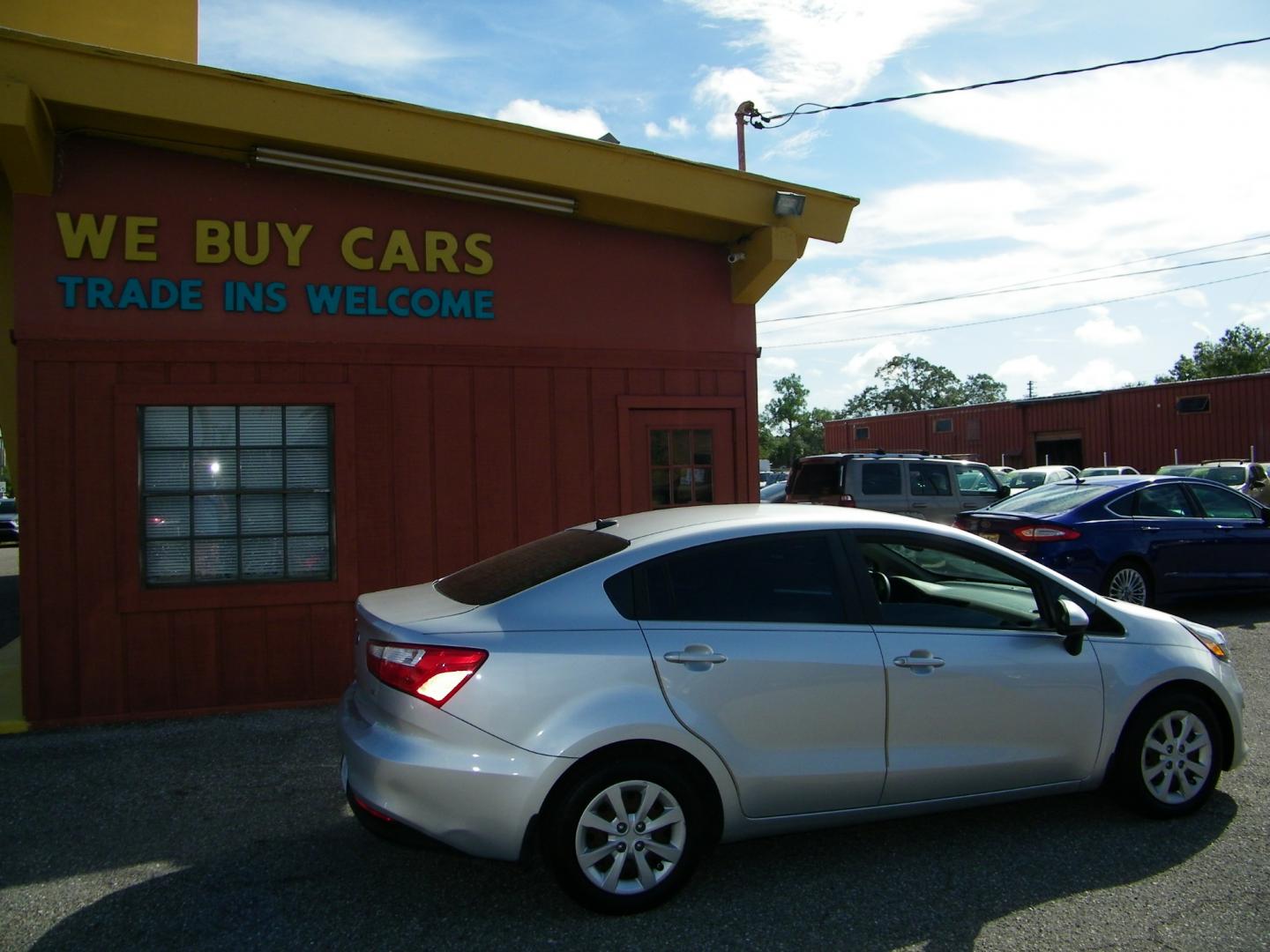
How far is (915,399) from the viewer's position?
330ft

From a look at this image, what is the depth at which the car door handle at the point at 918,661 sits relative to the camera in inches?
162

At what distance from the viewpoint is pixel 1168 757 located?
4.55m

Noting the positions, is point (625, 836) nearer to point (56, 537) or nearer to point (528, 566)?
point (528, 566)

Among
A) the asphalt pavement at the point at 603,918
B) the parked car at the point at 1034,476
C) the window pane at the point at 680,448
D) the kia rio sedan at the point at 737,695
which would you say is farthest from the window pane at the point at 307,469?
the parked car at the point at 1034,476

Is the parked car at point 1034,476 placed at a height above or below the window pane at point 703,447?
below

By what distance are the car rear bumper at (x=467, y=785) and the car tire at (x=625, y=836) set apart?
13 centimetres

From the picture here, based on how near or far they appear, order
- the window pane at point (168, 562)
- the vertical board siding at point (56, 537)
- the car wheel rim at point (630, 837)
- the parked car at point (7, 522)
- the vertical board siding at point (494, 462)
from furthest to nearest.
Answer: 1. the parked car at point (7, 522)
2. the vertical board siding at point (494, 462)
3. the window pane at point (168, 562)
4. the vertical board siding at point (56, 537)
5. the car wheel rim at point (630, 837)

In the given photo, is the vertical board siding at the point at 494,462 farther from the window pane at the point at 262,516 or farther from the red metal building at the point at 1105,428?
the red metal building at the point at 1105,428

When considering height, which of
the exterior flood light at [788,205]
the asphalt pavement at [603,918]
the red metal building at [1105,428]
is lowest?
the asphalt pavement at [603,918]

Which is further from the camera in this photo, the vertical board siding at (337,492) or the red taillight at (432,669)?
the vertical board siding at (337,492)

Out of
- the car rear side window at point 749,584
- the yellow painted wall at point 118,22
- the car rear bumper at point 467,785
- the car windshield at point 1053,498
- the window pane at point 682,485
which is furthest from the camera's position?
the car windshield at point 1053,498

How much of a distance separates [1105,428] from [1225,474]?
12.8 metres

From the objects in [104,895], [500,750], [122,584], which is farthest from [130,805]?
[500,750]

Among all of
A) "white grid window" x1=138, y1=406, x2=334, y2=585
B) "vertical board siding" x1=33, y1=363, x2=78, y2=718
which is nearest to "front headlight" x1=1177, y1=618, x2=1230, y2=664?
"white grid window" x1=138, y1=406, x2=334, y2=585
